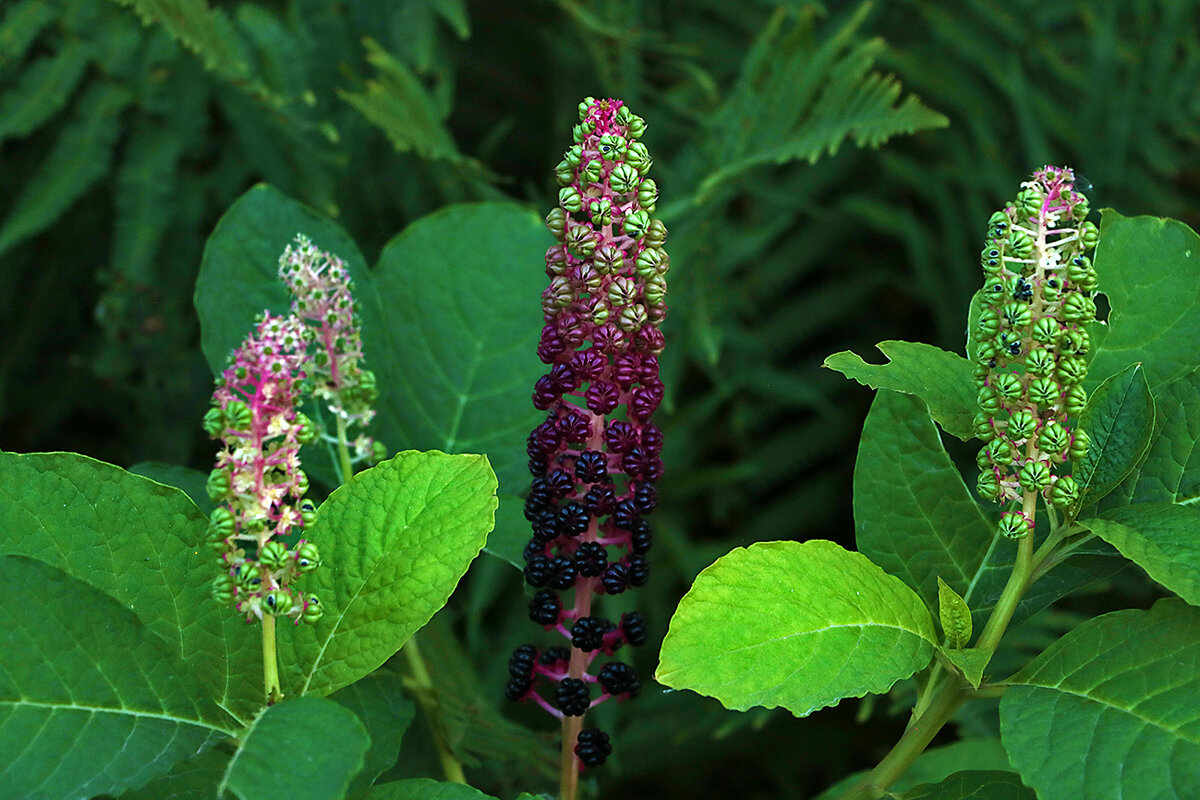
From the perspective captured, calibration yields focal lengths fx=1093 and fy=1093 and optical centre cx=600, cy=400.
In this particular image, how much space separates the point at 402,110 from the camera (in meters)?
1.82

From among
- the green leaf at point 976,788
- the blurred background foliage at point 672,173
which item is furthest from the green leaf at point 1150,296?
the blurred background foliage at point 672,173

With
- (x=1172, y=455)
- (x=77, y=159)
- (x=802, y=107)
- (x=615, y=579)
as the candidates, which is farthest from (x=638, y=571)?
(x=77, y=159)

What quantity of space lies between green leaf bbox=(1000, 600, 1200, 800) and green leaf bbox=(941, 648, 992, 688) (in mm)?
35

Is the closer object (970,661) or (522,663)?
(970,661)

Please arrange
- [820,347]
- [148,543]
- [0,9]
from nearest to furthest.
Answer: [148,543], [0,9], [820,347]

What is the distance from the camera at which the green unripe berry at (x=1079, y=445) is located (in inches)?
32.9

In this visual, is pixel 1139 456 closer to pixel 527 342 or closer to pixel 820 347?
pixel 527 342

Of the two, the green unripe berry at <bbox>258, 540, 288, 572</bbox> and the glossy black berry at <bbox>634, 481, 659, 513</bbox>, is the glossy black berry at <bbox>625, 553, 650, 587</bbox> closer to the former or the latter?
the glossy black berry at <bbox>634, 481, 659, 513</bbox>

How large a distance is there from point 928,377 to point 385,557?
19.1 inches

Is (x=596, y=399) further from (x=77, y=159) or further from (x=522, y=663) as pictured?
(x=77, y=159)

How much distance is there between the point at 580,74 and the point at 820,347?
856 millimetres

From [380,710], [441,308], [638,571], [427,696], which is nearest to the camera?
[638,571]

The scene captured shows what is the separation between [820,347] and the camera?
8.59 ft

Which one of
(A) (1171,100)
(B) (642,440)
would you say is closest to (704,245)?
(A) (1171,100)
